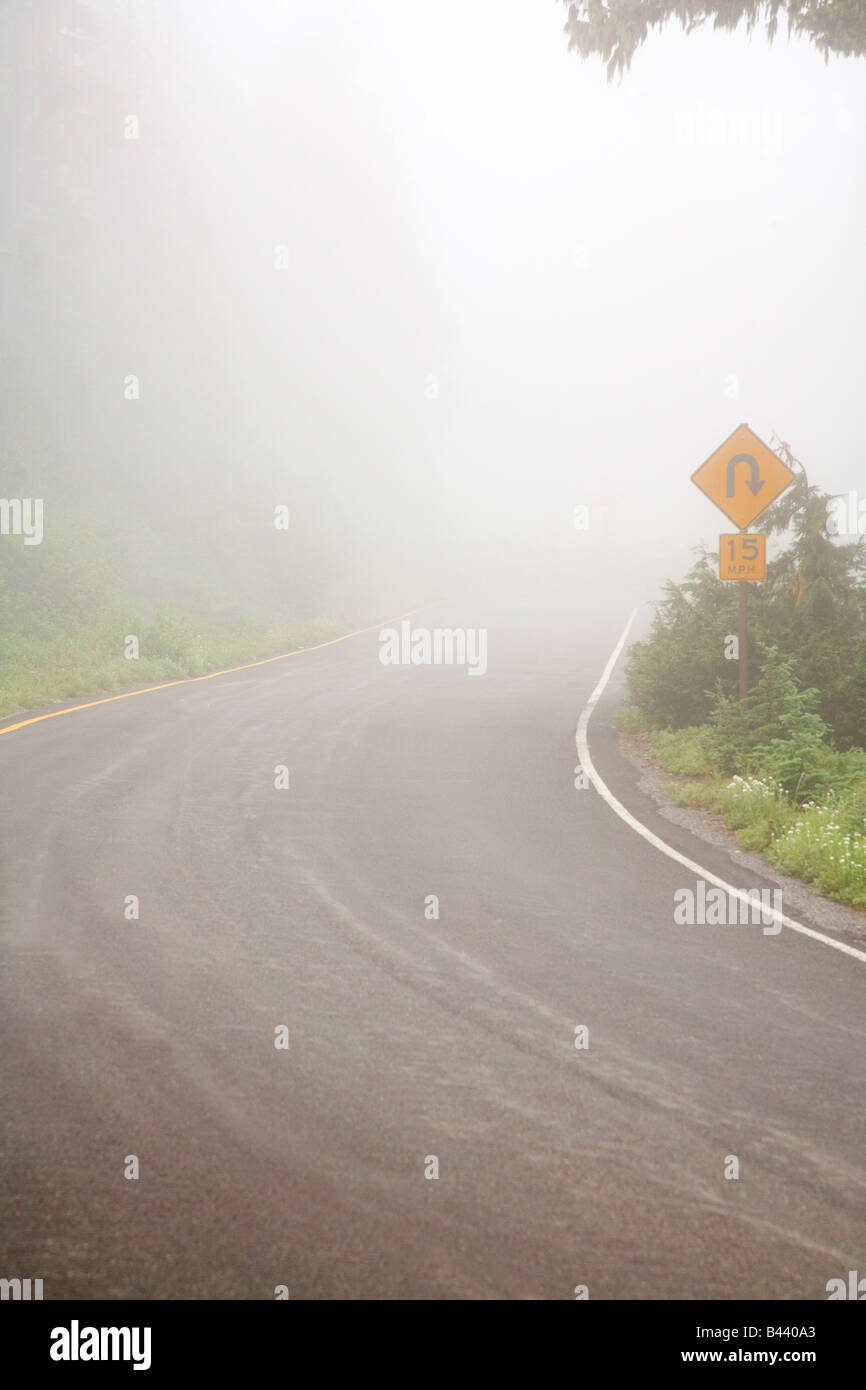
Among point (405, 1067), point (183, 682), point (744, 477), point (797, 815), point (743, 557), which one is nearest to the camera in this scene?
point (405, 1067)

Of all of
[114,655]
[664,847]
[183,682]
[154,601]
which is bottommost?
[664,847]

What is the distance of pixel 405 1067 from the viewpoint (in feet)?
15.7

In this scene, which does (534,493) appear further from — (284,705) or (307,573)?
(284,705)

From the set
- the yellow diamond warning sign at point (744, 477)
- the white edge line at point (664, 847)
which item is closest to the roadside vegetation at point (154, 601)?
the white edge line at point (664, 847)

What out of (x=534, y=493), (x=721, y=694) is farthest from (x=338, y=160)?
(x=721, y=694)

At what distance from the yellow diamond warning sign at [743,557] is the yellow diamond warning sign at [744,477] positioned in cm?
45

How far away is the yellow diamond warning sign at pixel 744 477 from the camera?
1320cm

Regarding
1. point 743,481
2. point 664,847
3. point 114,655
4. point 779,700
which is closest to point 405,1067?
point 664,847

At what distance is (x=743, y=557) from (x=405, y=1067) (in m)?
9.62

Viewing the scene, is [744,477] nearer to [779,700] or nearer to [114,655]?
[779,700]

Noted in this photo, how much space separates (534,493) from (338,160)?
47.3 m

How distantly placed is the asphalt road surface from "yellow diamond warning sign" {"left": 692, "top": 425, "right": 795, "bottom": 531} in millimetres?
5351

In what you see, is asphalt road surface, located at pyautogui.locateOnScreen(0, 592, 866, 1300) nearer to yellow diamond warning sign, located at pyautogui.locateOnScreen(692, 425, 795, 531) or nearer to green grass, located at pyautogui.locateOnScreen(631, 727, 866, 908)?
green grass, located at pyautogui.locateOnScreen(631, 727, 866, 908)

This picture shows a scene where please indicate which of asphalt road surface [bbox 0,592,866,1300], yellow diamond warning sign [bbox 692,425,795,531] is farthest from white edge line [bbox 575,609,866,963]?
yellow diamond warning sign [bbox 692,425,795,531]
